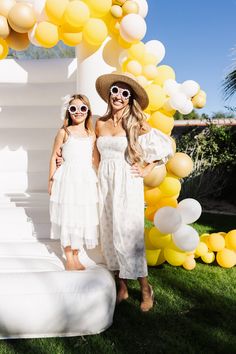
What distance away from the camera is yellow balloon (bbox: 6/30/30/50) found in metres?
3.06

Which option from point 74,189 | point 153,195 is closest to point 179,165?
point 153,195

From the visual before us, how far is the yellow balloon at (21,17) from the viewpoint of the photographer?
2.84 metres

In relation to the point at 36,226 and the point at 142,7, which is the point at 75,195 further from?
the point at 142,7

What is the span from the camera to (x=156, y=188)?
327 centimetres

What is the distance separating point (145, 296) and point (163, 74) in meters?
1.60

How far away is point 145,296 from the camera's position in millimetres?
2822

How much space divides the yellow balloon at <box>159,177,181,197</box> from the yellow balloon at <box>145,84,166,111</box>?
1.77ft

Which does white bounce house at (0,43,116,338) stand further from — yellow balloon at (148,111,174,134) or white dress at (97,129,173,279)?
yellow balloon at (148,111,174,134)

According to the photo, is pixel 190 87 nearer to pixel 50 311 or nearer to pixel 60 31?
pixel 60 31

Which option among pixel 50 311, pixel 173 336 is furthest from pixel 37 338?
pixel 173 336

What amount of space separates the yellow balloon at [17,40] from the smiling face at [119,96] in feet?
2.81

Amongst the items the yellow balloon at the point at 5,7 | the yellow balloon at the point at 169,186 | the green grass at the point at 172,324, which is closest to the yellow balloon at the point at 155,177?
the yellow balloon at the point at 169,186

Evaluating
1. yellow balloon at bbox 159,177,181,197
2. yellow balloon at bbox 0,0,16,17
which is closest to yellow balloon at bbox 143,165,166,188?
yellow balloon at bbox 159,177,181,197

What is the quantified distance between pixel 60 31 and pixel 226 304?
83.8 inches
